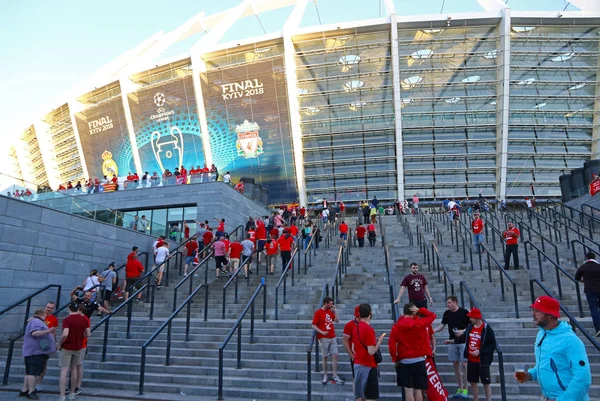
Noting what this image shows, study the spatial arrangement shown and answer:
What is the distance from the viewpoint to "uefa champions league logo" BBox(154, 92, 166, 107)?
125ft

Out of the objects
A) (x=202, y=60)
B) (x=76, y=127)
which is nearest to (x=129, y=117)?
(x=76, y=127)

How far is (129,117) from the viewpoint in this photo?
39062mm

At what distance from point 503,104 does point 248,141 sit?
69.3ft

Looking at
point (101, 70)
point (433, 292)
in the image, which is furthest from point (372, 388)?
point (101, 70)

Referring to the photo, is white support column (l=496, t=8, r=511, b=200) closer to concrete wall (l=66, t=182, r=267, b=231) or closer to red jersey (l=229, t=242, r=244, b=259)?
concrete wall (l=66, t=182, r=267, b=231)

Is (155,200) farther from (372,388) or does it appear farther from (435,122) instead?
(435,122)

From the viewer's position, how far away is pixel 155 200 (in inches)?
831

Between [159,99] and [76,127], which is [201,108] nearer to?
[159,99]

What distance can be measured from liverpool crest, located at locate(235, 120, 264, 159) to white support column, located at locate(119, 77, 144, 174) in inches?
388

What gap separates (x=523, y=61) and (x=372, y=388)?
38608 millimetres

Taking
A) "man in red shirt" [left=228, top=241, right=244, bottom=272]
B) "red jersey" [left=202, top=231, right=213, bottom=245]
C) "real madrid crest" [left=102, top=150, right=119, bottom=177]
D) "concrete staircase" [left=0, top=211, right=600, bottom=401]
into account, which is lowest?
"concrete staircase" [left=0, top=211, right=600, bottom=401]

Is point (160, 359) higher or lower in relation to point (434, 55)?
lower

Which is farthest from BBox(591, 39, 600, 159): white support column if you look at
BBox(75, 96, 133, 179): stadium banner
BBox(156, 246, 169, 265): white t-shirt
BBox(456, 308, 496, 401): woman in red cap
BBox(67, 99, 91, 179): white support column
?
BBox(67, 99, 91, 179): white support column

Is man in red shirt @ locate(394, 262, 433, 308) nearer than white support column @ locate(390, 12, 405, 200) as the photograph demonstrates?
Yes
